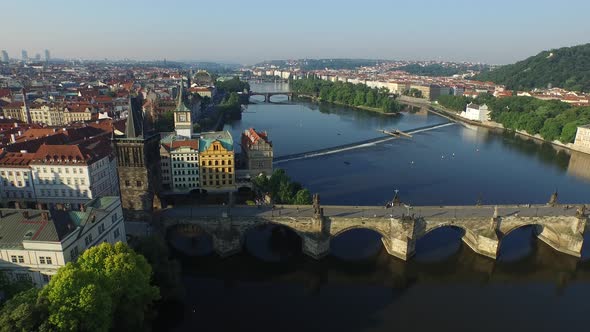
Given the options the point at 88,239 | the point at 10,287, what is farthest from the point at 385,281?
the point at 10,287

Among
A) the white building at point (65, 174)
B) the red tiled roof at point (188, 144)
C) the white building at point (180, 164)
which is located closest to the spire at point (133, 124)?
the white building at point (65, 174)

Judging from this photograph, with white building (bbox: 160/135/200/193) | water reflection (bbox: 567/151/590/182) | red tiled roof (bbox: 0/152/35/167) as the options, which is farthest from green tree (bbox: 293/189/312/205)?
water reflection (bbox: 567/151/590/182)

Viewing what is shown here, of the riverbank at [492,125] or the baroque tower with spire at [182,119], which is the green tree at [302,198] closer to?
the baroque tower with spire at [182,119]

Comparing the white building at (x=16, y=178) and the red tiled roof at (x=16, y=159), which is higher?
the red tiled roof at (x=16, y=159)

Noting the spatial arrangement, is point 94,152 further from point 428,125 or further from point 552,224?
point 428,125

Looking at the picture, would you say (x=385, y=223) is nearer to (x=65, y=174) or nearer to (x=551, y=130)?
(x=65, y=174)

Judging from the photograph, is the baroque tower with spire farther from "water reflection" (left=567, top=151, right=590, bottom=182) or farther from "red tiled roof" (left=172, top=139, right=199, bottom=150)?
"water reflection" (left=567, top=151, right=590, bottom=182)
